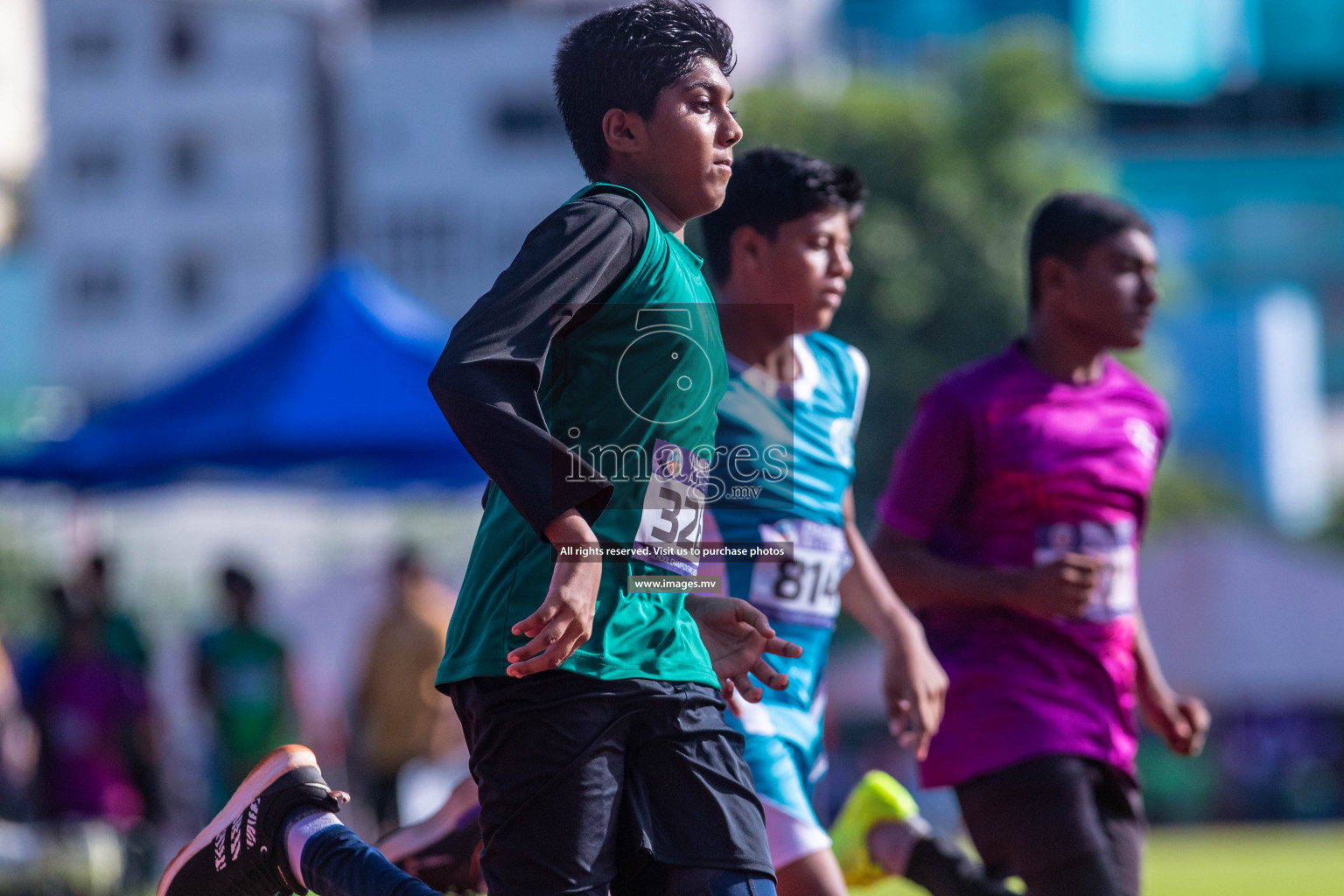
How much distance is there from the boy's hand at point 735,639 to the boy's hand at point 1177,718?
1816mm

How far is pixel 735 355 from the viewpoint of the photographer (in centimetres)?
419

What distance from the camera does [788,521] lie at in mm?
4020

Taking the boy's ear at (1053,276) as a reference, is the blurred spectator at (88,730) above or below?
below

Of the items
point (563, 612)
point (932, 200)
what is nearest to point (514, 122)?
point (932, 200)

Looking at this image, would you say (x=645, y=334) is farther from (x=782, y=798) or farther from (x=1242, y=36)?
(x=1242, y=36)

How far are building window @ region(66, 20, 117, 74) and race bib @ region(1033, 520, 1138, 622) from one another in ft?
164

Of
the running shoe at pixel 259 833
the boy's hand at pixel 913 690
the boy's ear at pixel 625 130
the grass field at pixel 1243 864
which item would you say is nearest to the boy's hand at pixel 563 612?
the boy's ear at pixel 625 130

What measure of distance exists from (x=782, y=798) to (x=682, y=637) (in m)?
1.08

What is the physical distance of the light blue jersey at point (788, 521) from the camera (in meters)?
4.00

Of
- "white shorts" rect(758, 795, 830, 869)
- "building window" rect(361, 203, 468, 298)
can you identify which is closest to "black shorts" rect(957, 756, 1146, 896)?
"white shorts" rect(758, 795, 830, 869)

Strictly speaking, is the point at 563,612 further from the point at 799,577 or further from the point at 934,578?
the point at 934,578

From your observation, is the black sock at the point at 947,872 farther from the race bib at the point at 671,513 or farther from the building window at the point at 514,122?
the building window at the point at 514,122

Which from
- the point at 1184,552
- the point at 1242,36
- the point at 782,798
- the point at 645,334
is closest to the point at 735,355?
the point at 782,798

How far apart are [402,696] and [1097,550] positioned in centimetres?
693
